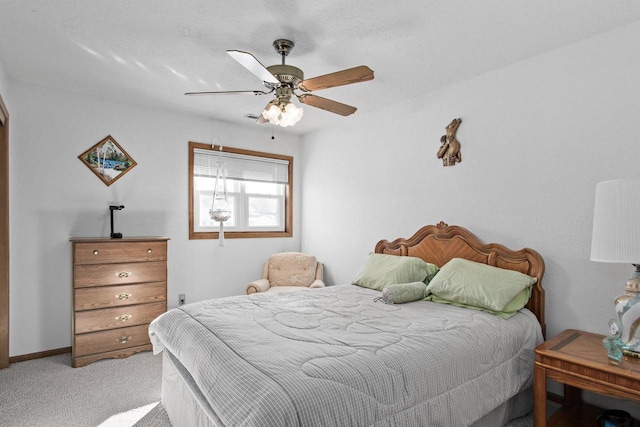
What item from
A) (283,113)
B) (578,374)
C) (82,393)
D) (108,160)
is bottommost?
(82,393)

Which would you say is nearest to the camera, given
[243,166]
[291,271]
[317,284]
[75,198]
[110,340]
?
[110,340]

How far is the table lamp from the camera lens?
1855 mm

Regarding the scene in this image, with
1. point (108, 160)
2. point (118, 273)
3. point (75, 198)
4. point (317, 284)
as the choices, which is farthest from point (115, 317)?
point (317, 284)

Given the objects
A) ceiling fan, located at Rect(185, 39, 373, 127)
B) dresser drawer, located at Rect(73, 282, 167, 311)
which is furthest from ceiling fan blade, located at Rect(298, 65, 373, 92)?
dresser drawer, located at Rect(73, 282, 167, 311)

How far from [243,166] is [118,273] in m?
1.95

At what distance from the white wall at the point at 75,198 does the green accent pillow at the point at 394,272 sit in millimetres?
1935

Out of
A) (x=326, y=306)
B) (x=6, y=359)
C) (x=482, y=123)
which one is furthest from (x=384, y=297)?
(x=6, y=359)

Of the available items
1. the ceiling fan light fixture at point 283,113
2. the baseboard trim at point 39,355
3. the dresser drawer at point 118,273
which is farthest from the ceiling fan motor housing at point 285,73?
the baseboard trim at point 39,355

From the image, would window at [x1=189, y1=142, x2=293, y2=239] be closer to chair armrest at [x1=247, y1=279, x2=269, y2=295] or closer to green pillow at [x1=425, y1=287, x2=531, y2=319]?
chair armrest at [x1=247, y1=279, x2=269, y2=295]

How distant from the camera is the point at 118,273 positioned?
3.37m

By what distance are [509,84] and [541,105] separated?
317 millimetres

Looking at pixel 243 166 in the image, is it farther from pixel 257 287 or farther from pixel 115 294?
pixel 115 294

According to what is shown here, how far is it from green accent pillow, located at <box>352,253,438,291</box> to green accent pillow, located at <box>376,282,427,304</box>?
10.2 inches

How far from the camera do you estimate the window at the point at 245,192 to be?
4312 millimetres
